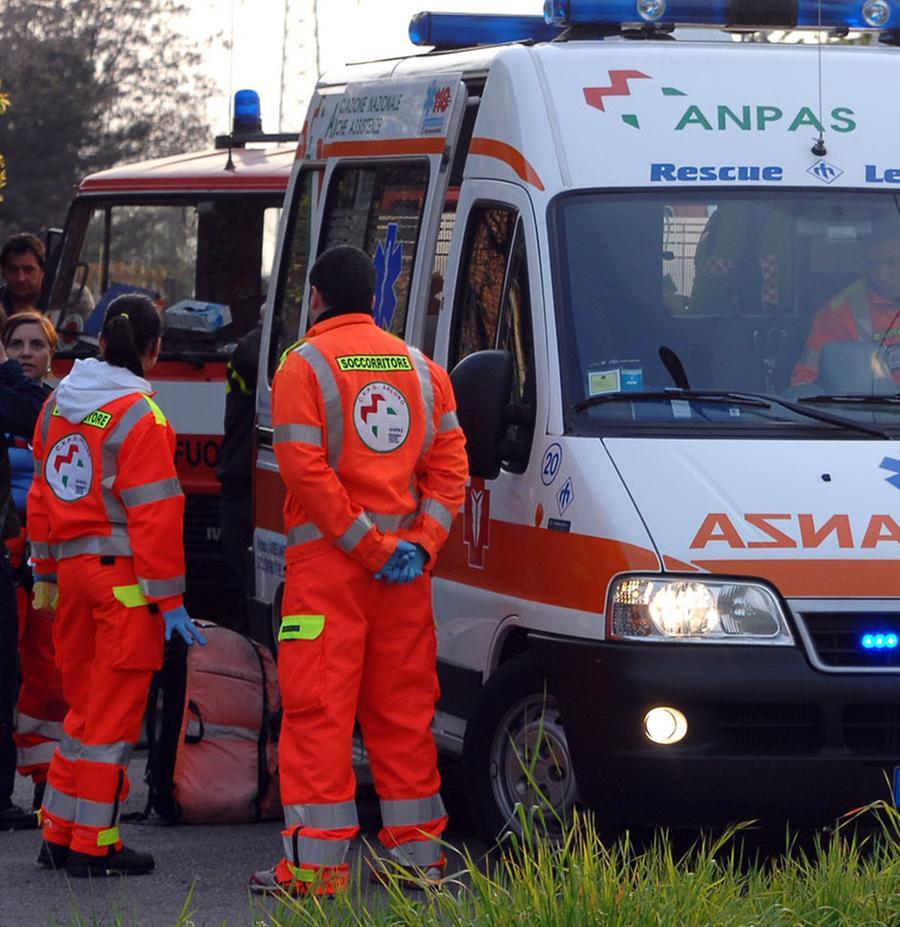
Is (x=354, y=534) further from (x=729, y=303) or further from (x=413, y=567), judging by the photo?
(x=729, y=303)

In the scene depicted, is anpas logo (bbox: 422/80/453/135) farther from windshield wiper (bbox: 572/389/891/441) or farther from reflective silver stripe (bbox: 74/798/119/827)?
reflective silver stripe (bbox: 74/798/119/827)

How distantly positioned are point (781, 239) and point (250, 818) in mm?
2802

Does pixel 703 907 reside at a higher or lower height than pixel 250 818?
higher

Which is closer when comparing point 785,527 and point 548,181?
point 785,527

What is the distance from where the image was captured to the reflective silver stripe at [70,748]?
24.1ft

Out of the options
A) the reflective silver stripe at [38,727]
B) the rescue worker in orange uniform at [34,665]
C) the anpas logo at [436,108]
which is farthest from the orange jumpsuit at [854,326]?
the reflective silver stripe at [38,727]

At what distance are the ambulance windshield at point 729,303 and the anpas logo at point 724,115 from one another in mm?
225

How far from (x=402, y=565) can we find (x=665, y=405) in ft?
2.95

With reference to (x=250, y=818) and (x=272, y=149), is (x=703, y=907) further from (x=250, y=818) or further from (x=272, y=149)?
(x=272, y=149)

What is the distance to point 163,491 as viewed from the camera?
7.21 metres

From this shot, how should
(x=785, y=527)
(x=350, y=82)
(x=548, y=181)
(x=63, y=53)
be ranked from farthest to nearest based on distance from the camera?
(x=63, y=53), (x=350, y=82), (x=548, y=181), (x=785, y=527)

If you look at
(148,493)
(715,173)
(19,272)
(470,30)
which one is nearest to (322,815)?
(148,493)

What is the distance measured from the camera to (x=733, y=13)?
8.15m

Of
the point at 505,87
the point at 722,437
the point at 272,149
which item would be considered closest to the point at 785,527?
the point at 722,437
